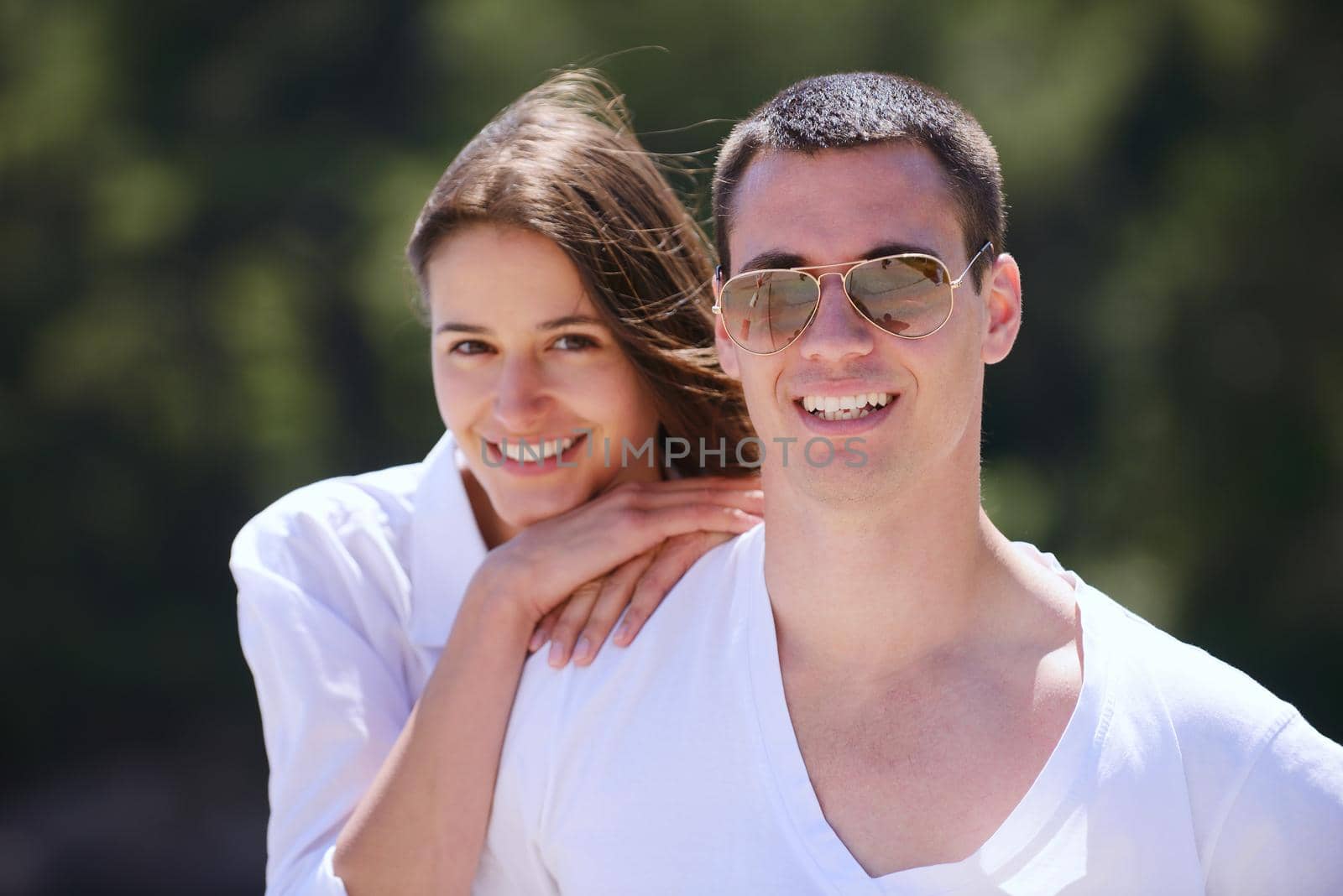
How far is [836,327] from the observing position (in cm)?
171

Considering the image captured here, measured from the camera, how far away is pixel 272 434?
5641 millimetres

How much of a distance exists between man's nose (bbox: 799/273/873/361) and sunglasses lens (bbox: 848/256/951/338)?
0.01 m

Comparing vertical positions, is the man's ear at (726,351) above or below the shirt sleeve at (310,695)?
above

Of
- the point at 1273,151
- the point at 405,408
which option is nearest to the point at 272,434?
the point at 405,408

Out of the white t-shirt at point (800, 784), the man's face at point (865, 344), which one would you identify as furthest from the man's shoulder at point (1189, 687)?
the man's face at point (865, 344)

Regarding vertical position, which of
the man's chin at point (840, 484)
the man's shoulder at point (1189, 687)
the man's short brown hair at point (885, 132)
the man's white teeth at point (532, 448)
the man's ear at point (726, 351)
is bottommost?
the man's shoulder at point (1189, 687)

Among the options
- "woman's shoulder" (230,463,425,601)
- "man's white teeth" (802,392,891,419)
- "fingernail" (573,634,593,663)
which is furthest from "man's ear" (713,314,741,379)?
"woman's shoulder" (230,463,425,601)

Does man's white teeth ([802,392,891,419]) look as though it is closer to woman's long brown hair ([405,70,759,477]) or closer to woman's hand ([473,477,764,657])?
woman's hand ([473,477,764,657])

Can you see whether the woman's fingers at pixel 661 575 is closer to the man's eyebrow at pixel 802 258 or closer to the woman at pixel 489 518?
the woman at pixel 489 518

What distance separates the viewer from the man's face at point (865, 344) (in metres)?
1.72

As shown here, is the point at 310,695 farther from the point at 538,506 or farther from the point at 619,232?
the point at 619,232

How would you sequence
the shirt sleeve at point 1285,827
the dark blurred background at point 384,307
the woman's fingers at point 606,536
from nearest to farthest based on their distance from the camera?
the shirt sleeve at point 1285,827 → the woman's fingers at point 606,536 → the dark blurred background at point 384,307

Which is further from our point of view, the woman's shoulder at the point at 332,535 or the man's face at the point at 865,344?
the woman's shoulder at the point at 332,535

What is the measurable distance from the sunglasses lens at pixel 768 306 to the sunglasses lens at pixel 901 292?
6cm
